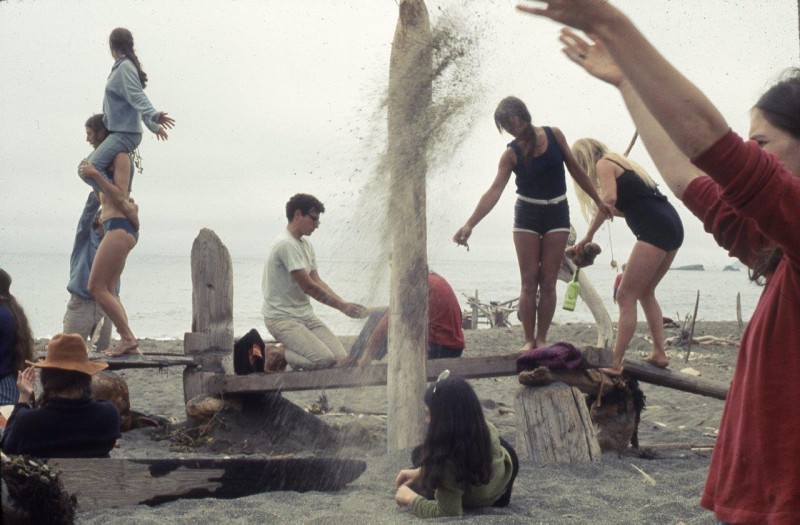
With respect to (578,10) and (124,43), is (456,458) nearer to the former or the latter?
(578,10)

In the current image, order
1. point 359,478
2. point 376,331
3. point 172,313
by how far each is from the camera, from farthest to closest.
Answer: point 172,313 < point 376,331 < point 359,478

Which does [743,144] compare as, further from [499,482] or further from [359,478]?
[359,478]

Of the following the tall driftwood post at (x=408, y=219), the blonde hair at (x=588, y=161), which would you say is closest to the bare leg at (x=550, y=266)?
the blonde hair at (x=588, y=161)

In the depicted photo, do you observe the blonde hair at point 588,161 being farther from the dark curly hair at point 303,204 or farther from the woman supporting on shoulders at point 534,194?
the dark curly hair at point 303,204

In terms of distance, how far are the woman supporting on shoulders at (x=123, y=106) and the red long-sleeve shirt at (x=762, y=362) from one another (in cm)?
567

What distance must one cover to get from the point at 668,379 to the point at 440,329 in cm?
186

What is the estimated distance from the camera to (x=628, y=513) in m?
5.03

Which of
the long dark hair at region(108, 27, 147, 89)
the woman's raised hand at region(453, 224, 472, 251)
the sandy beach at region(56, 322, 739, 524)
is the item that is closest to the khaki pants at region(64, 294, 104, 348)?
the sandy beach at region(56, 322, 739, 524)

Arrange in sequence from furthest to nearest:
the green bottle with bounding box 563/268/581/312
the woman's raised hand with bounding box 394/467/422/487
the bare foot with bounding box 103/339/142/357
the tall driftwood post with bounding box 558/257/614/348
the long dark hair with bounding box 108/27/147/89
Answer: the tall driftwood post with bounding box 558/257/614/348 → the bare foot with bounding box 103/339/142/357 → the long dark hair with bounding box 108/27/147/89 → the green bottle with bounding box 563/268/581/312 → the woman's raised hand with bounding box 394/467/422/487

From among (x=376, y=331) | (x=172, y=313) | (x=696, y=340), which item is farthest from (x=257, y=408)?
(x=172, y=313)

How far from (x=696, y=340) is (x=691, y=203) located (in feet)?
51.7

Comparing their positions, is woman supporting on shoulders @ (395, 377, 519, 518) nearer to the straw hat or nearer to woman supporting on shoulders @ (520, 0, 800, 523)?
the straw hat

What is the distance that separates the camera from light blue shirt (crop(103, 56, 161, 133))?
703 centimetres

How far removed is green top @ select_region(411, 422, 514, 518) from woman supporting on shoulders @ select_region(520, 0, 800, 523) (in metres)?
2.88
